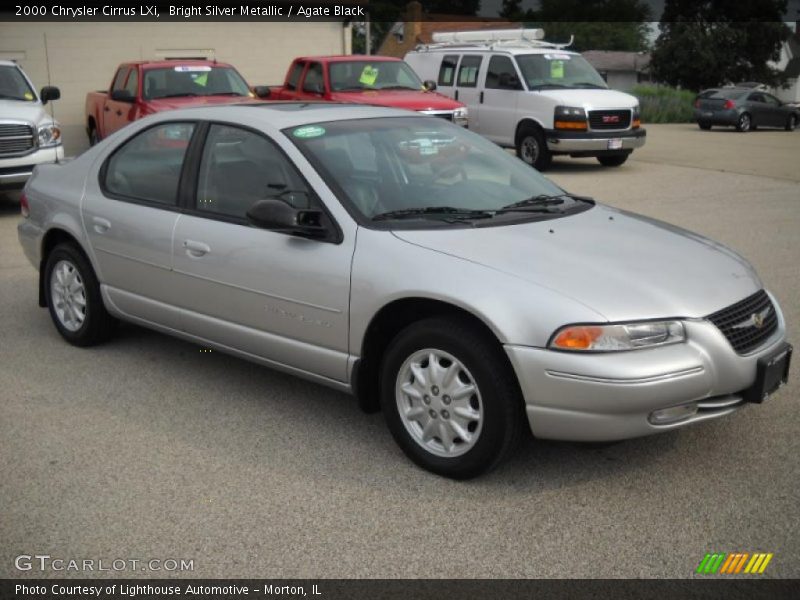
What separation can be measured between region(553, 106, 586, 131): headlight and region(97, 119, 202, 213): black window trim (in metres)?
11.3

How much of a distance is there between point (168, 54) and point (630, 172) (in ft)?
35.8

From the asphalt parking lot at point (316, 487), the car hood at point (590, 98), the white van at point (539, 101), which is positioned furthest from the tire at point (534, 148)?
the asphalt parking lot at point (316, 487)

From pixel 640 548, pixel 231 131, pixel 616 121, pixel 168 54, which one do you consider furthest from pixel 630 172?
pixel 640 548

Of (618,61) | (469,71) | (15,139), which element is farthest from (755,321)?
(618,61)

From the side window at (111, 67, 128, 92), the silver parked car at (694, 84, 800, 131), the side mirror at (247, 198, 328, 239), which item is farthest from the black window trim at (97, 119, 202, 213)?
the silver parked car at (694, 84, 800, 131)

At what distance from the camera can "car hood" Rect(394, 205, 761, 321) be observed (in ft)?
13.0

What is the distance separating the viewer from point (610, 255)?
433 cm

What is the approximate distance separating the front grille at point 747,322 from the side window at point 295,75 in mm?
13087

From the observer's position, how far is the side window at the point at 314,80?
52.0ft

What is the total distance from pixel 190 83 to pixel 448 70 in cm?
564

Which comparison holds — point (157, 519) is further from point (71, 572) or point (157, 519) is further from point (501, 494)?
point (501, 494)

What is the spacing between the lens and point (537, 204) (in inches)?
198

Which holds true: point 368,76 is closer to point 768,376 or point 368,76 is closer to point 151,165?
point 151,165

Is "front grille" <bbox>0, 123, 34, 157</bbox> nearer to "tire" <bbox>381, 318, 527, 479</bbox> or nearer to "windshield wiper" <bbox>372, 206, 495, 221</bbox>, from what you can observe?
"windshield wiper" <bbox>372, 206, 495, 221</bbox>
